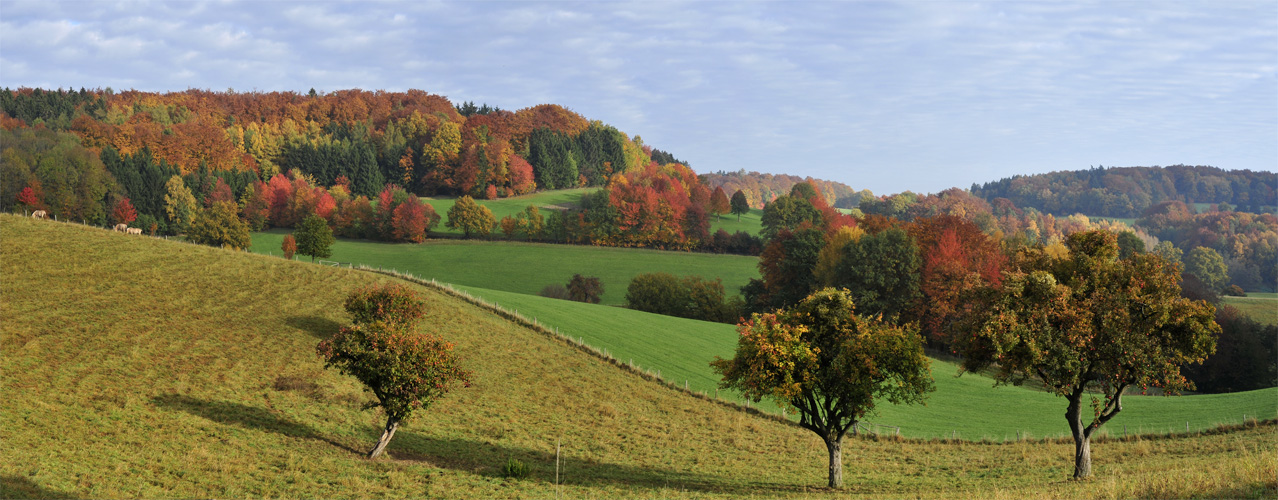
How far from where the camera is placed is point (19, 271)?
44.8m

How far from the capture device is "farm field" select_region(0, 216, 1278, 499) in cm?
2267

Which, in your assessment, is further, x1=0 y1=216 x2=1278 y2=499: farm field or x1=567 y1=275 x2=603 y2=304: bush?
x1=567 y1=275 x2=603 y2=304: bush

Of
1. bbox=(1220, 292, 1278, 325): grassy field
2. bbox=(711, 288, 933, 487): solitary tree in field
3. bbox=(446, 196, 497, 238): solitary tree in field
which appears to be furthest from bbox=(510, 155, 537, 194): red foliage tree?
bbox=(711, 288, 933, 487): solitary tree in field

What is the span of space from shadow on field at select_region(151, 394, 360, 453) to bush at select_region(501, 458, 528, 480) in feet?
21.5

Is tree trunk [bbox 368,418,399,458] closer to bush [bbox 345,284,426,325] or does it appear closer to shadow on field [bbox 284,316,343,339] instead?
bush [bbox 345,284,426,325]

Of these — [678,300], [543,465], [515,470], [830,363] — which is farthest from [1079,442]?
[678,300]

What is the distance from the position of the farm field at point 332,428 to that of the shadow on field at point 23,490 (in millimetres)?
87

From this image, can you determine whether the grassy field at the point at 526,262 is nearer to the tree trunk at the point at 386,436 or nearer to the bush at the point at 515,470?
the tree trunk at the point at 386,436

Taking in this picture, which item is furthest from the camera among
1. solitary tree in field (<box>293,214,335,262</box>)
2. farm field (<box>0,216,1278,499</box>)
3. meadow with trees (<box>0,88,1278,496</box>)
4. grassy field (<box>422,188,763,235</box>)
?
grassy field (<box>422,188,763,235</box>)

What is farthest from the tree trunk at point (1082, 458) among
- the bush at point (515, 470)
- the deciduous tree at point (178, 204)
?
the deciduous tree at point (178, 204)

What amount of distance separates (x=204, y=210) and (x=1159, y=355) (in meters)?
135

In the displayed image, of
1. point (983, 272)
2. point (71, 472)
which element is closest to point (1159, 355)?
point (71, 472)

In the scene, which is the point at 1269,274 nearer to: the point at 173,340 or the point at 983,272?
the point at 983,272

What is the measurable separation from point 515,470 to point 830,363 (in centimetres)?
1278
